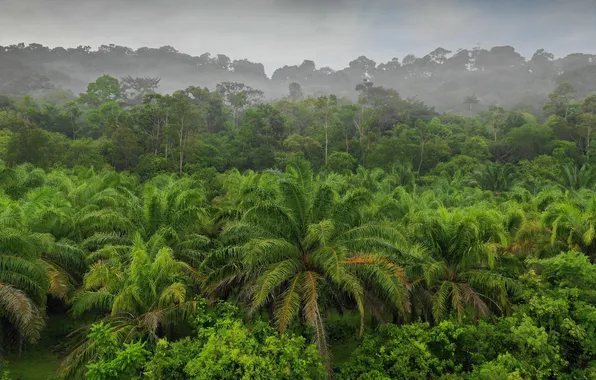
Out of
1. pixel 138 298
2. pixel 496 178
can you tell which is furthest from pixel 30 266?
pixel 496 178

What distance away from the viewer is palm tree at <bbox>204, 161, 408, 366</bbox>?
32.1 feet

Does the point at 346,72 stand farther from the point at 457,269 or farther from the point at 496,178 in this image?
the point at 457,269

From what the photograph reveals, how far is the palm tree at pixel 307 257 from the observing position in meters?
9.77

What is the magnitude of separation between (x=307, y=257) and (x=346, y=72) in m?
160

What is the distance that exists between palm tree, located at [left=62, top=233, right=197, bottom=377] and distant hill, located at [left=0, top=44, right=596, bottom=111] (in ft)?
361

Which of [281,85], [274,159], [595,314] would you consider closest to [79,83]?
[281,85]

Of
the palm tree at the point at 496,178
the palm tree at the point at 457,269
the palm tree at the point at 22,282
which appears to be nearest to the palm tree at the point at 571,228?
the palm tree at the point at 457,269

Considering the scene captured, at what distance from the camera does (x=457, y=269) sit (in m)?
12.6

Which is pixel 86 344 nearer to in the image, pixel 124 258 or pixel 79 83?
pixel 124 258

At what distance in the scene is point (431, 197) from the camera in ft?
82.6

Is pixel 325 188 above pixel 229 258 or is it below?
above

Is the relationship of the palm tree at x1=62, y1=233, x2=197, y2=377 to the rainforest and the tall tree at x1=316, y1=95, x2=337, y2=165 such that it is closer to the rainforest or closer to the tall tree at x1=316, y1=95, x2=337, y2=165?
the rainforest

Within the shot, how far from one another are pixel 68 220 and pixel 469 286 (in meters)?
14.8

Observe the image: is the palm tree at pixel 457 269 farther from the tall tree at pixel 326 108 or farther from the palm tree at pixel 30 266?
the tall tree at pixel 326 108
